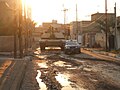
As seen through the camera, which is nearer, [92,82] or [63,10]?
[92,82]

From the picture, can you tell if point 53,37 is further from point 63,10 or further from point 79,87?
point 63,10

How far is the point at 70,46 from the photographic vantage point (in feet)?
134

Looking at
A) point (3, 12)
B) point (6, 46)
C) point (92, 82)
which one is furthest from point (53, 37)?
point (92, 82)

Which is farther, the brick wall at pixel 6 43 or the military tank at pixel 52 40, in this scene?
the military tank at pixel 52 40

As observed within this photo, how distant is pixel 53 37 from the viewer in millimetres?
51000

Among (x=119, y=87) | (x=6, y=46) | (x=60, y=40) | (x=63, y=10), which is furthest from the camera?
(x=63, y=10)

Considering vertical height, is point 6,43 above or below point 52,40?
below

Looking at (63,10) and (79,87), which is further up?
(63,10)

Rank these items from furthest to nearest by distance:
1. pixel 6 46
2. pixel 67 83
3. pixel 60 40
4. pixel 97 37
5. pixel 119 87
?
pixel 97 37 < pixel 60 40 < pixel 6 46 < pixel 67 83 < pixel 119 87

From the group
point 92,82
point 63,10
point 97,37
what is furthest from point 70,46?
point 63,10

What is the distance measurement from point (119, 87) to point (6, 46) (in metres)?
29.4

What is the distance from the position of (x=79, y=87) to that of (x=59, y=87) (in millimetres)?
725

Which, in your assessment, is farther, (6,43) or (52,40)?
(52,40)

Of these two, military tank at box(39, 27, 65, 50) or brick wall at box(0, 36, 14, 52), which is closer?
brick wall at box(0, 36, 14, 52)
